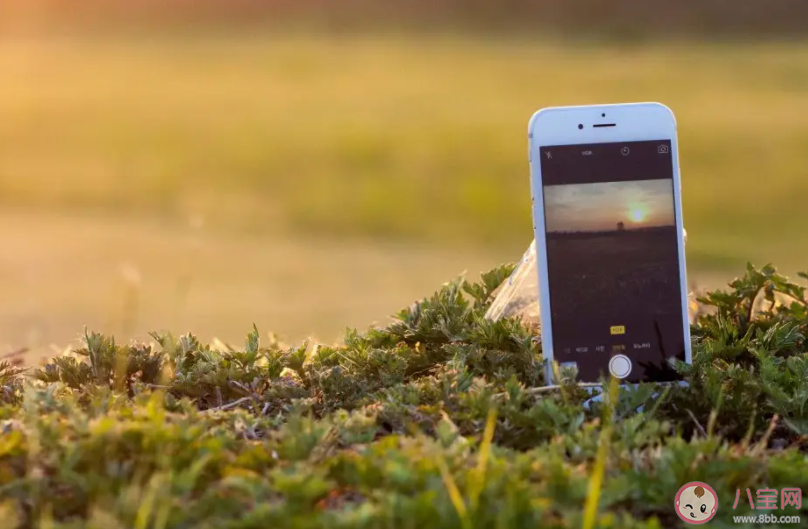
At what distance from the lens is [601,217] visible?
3.82 meters

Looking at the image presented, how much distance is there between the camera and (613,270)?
380 cm

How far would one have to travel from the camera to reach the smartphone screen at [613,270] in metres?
3.75

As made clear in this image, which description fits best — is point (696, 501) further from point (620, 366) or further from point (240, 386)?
point (240, 386)

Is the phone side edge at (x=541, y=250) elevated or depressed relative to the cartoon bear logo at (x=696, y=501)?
elevated

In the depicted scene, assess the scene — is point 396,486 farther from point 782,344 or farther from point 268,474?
point 782,344

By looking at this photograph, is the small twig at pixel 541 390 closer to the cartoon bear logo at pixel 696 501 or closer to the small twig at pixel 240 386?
the cartoon bear logo at pixel 696 501

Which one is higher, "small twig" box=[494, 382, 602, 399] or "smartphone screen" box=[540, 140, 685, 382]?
"smartphone screen" box=[540, 140, 685, 382]

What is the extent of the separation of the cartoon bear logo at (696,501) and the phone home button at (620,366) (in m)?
1.16

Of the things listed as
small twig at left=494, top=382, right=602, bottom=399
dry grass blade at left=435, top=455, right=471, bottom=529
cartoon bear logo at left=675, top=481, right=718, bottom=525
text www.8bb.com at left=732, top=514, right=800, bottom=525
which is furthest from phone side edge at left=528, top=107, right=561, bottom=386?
dry grass blade at left=435, top=455, right=471, bottom=529

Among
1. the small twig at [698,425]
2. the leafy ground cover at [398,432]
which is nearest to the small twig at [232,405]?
the leafy ground cover at [398,432]

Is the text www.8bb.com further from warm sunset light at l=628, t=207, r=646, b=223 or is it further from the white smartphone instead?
warm sunset light at l=628, t=207, r=646, b=223

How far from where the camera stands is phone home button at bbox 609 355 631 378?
3.72m

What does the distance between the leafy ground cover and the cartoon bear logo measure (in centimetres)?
2

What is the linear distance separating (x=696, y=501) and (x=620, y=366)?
121 centimetres
